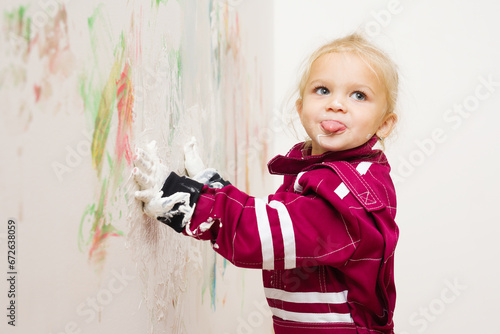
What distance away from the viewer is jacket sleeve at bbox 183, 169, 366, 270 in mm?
720

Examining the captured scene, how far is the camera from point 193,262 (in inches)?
41.9

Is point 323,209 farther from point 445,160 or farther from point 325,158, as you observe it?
point 445,160

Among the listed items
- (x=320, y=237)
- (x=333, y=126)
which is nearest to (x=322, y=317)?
(x=320, y=237)

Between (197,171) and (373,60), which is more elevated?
(373,60)

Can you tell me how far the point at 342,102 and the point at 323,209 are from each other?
0.20m

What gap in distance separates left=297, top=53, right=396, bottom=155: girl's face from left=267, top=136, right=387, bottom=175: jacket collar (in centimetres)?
1

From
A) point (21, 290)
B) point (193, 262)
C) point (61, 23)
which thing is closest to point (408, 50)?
point (193, 262)

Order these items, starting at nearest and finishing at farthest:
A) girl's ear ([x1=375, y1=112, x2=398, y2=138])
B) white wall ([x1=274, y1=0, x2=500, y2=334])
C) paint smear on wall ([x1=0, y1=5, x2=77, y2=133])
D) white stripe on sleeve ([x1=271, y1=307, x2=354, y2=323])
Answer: paint smear on wall ([x1=0, y1=5, x2=77, y2=133])
white stripe on sleeve ([x1=271, y1=307, x2=354, y2=323])
girl's ear ([x1=375, y1=112, x2=398, y2=138])
white wall ([x1=274, y1=0, x2=500, y2=334])

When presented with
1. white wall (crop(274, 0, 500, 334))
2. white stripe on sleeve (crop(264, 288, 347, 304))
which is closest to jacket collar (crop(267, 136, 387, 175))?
white stripe on sleeve (crop(264, 288, 347, 304))

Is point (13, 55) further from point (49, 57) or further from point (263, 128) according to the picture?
point (263, 128)

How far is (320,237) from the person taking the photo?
754 millimetres

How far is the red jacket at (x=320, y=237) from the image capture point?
725 millimetres

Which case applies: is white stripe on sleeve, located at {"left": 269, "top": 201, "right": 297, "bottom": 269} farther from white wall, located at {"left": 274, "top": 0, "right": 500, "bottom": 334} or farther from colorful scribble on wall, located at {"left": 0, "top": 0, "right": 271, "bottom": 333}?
white wall, located at {"left": 274, "top": 0, "right": 500, "bottom": 334}

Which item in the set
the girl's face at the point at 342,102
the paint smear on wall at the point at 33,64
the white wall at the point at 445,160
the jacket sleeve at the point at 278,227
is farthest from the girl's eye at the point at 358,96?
the white wall at the point at 445,160
